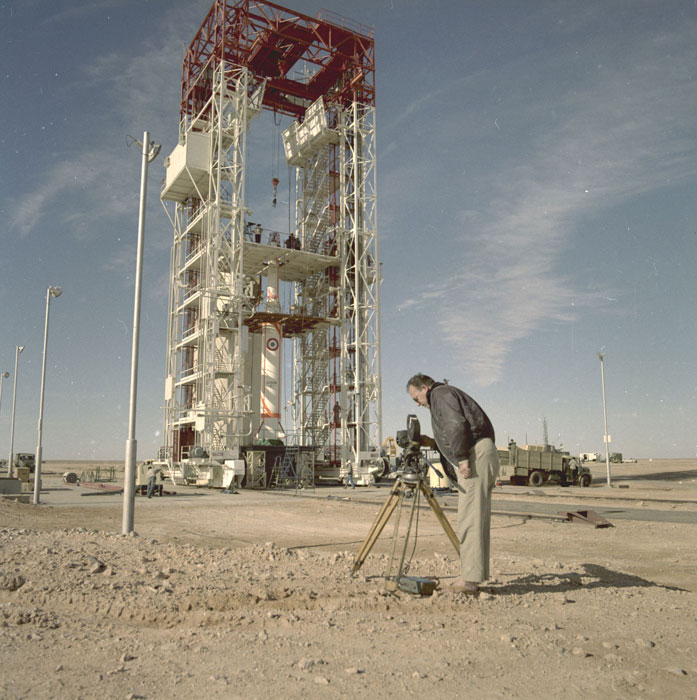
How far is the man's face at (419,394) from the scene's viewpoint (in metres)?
6.08

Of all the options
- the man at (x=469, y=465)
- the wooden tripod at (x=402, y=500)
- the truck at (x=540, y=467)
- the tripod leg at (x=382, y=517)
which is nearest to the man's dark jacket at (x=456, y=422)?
the man at (x=469, y=465)

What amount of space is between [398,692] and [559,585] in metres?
3.66

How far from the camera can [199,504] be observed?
23.4m

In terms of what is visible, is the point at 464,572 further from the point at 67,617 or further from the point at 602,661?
the point at 67,617

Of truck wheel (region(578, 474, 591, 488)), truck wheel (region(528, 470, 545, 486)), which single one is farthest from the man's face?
truck wheel (region(578, 474, 591, 488))

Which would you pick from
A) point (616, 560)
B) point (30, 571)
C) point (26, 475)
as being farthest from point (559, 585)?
point (26, 475)

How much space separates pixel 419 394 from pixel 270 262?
39.2 m

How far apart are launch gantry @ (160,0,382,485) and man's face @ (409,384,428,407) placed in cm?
3145

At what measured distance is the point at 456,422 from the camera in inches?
223

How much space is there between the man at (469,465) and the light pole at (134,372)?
23.8 ft

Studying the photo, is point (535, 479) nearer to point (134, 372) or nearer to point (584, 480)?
point (584, 480)

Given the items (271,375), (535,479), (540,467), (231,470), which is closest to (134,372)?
(231,470)

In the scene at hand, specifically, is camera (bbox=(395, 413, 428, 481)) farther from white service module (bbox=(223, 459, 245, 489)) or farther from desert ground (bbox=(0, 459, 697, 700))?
white service module (bbox=(223, 459, 245, 489))

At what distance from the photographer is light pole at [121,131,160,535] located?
11516mm
